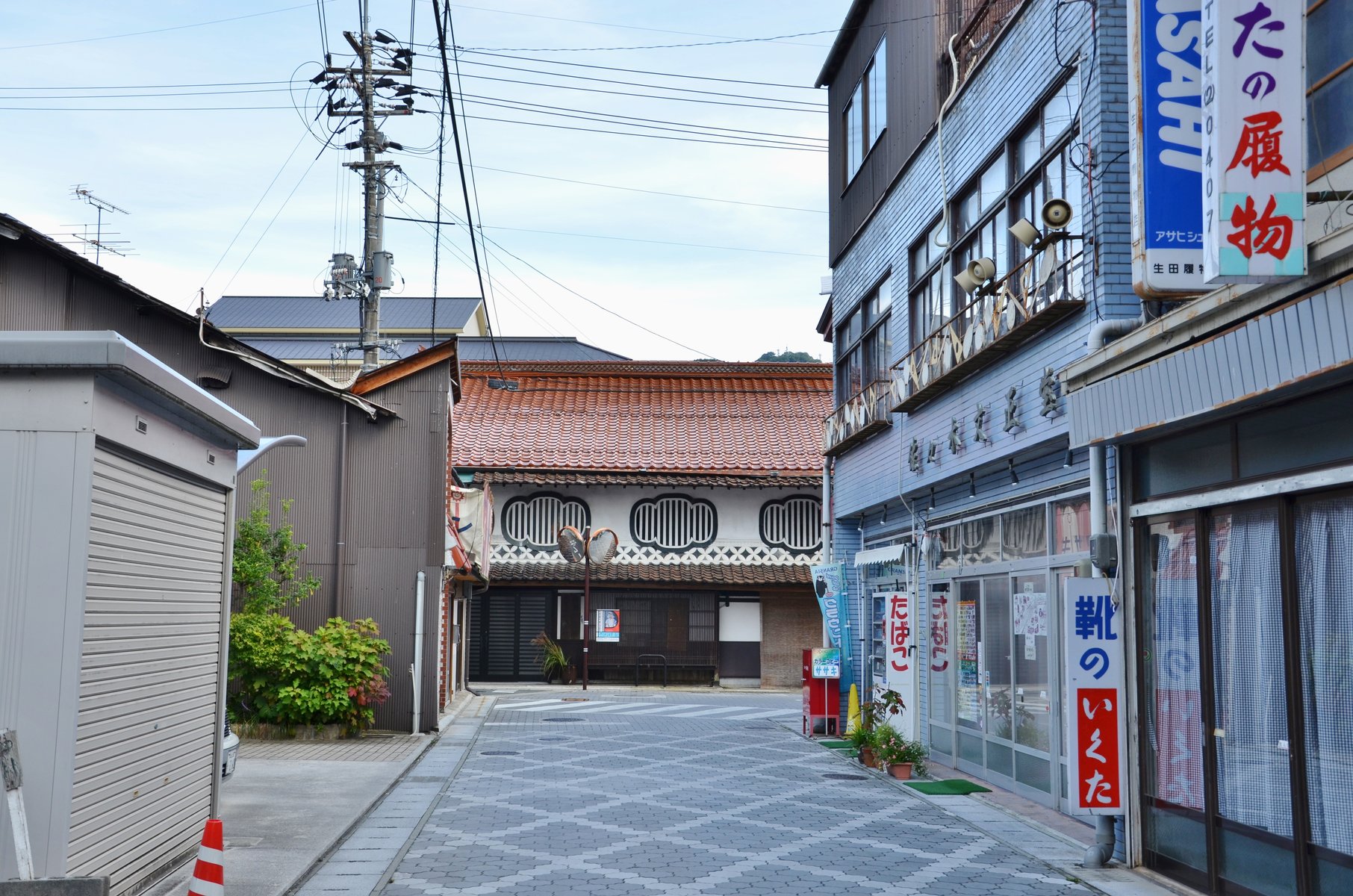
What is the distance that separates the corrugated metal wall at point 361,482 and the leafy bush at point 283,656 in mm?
828

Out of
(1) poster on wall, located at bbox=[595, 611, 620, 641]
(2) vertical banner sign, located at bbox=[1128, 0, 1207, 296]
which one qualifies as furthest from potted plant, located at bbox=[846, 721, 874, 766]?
(1) poster on wall, located at bbox=[595, 611, 620, 641]

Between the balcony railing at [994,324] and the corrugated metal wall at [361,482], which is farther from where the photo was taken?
the corrugated metal wall at [361,482]

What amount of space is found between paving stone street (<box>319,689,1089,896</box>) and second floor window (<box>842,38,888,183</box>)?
31.4 ft

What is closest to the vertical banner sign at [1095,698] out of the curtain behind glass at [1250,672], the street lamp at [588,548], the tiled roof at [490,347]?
the curtain behind glass at [1250,672]

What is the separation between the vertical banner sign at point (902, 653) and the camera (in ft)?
54.4

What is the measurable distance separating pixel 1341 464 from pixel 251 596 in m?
15.2

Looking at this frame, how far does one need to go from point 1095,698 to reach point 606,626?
77.3 feet

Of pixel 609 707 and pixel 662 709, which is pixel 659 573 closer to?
pixel 609 707

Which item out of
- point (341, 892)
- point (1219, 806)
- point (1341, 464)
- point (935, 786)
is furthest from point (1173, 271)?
point (935, 786)

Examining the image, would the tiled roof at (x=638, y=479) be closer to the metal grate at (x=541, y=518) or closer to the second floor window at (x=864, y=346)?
the metal grate at (x=541, y=518)

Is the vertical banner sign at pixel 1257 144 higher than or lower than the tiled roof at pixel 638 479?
lower

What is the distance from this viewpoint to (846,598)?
21.9 meters

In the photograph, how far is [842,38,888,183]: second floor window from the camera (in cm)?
1958

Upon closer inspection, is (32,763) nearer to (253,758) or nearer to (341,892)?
(341,892)
